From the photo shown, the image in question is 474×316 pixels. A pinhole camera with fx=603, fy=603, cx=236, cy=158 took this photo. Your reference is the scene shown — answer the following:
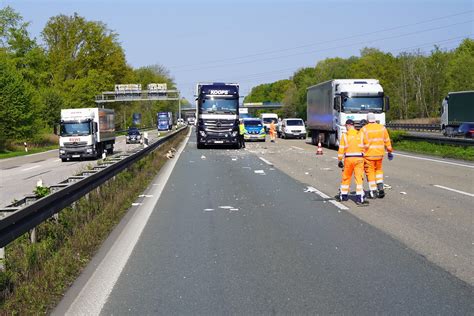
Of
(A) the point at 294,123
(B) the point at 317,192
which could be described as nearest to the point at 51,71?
(A) the point at 294,123

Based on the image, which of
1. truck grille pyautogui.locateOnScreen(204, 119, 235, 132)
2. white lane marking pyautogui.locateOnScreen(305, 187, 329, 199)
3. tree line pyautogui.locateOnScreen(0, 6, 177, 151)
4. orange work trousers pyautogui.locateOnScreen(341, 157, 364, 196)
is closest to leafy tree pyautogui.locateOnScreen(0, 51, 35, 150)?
tree line pyautogui.locateOnScreen(0, 6, 177, 151)

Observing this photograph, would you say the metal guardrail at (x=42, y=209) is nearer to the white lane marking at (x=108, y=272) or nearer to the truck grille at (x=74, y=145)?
the white lane marking at (x=108, y=272)

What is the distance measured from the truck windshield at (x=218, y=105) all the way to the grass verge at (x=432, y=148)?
949cm

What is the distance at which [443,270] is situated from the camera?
21.7ft

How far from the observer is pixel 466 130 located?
41625 millimetres

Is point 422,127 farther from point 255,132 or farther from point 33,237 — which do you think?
point 33,237

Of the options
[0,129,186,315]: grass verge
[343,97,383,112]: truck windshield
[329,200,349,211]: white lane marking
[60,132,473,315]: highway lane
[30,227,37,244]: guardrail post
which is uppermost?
[343,97,383,112]: truck windshield

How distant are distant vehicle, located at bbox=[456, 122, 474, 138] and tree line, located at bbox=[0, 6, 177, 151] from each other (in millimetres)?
33575

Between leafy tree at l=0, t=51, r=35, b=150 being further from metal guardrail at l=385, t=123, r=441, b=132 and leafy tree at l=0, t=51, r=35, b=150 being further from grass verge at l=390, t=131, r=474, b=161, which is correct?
metal guardrail at l=385, t=123, r=441, b=132

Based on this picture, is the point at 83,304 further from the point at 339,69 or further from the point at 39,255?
the point at 339,69

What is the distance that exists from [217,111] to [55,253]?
28326mm

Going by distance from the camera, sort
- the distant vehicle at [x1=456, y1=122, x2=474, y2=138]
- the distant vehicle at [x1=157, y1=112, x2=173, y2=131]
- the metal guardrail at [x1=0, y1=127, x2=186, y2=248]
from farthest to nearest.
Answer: the distant vehicle at [x1=157, y1=112, x2=173, y2=131] → the distant vehicle at [x1=456, y1=122, x2=474, y2=138] → the metal guardrail at [x1=0, y1=127, x2=186, y2=248]

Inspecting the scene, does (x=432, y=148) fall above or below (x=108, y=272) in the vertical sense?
below

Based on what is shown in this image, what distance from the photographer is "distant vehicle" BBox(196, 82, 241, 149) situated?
35.2 meters
